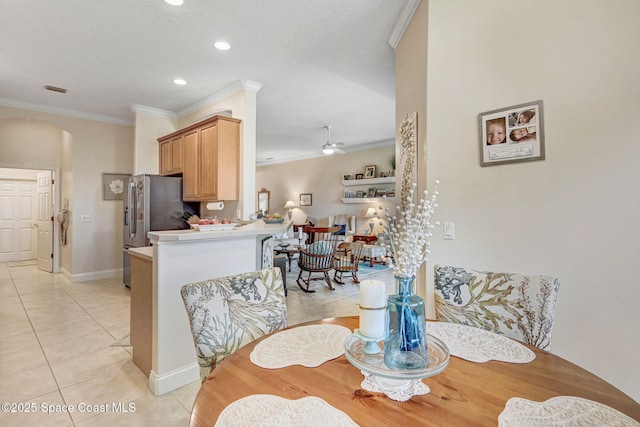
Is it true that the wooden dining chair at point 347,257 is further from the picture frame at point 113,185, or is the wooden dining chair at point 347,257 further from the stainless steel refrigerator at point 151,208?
the picture frame at point 113,185

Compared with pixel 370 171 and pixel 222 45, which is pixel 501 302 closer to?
pixel 222 45

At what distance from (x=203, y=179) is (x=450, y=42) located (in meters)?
3.33

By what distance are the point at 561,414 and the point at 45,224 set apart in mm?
7979

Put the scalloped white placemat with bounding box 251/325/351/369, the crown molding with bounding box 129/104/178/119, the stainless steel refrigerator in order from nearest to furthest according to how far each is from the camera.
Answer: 1. the scalloped white placemat with bounding box 251/325/351/369
2. the stainless steel refrigerator
3. the crown molding with bounding box 129/104/178/119

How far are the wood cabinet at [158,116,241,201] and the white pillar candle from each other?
3288 millimetres

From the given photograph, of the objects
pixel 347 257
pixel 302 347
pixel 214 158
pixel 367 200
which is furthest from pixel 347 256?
pixel 302 347

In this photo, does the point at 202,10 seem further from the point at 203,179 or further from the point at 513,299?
the point at 513,299

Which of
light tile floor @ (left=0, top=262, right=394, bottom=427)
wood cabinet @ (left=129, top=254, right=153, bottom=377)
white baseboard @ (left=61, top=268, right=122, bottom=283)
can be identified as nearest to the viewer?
light tile floor @ (left=0, top=262, right=394, bottom=427)

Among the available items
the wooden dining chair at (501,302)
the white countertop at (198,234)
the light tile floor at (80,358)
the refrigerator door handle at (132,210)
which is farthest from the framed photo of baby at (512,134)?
the refrigerator door handle at (132,210)

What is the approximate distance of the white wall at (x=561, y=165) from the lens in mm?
1552

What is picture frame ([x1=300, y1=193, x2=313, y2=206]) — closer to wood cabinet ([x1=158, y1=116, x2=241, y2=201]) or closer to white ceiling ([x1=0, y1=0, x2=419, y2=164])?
white ceiling ([x1=0, y1=0, x2=419, y2=164])

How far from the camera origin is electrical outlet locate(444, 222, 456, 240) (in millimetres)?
Result: 2060

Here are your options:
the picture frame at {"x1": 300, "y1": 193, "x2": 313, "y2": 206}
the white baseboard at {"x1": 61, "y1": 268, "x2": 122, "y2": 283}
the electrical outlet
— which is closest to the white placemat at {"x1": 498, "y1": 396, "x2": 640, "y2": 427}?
the electrical outlet

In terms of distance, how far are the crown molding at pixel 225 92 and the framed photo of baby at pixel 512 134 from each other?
9.34 feet
